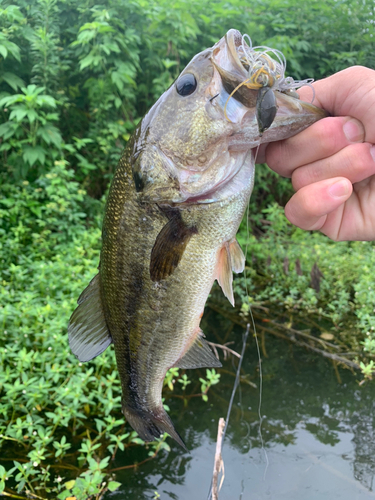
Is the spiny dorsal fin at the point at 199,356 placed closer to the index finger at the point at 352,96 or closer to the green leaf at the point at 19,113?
the index finger at the point at 352,96

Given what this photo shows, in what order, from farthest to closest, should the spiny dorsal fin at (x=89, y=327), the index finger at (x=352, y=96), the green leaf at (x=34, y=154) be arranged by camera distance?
the green leaf at (x=34, y=154), the spiny dorsal fin at (x=89, y=327), the index finger at (x=352, y=96)

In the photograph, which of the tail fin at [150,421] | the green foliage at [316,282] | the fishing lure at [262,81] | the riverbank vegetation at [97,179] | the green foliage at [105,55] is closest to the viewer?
the fishing lure at [262,81]

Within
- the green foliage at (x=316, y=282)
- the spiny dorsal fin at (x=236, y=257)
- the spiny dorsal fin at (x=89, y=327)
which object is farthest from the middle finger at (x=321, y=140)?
the green foliage at (x=316, y=282)

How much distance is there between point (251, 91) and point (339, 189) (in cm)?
47

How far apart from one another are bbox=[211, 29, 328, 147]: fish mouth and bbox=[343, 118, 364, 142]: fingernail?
0.23 m

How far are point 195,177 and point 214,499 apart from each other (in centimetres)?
138

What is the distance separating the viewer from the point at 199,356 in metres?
1.46

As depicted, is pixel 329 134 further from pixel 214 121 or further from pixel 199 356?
pixel 199 356

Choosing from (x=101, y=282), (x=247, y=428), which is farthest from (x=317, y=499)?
(x=101, y=282)

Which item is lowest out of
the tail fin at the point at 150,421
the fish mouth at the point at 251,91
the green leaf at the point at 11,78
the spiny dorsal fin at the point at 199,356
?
the tail fin at the point at 150,421

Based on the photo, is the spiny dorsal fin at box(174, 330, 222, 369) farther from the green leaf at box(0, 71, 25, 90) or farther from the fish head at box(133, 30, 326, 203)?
the green leaf at box(0, 71, 25, 90)

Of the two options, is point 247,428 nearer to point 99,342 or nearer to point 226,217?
point 99,342

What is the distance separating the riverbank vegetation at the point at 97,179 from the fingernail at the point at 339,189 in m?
1.74

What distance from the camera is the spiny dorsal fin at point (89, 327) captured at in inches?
55.2
